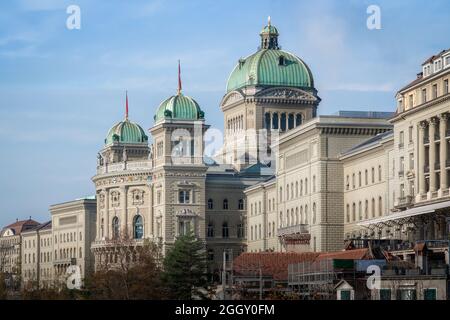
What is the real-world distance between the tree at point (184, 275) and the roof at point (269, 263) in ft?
10.8

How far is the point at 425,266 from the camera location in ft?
301

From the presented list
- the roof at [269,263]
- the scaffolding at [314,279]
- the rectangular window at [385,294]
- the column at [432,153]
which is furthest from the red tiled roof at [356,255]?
the rectangular window at [385,294]

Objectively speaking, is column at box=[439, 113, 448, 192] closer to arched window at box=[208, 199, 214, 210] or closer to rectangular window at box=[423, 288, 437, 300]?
rectangular window at box=[423, 288, 437, 300]

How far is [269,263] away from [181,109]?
6976 centimetres

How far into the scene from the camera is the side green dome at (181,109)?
19312cm

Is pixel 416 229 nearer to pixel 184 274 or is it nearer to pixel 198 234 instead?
pixel 184 274

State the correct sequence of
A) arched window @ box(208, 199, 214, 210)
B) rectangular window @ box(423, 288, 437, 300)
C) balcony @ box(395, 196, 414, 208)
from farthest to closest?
arched window @ box(208, 199, 214, 210)
balcony @ box(395, 196, 414, 208)
rectangular window @ box(423, 288, 437, 300)

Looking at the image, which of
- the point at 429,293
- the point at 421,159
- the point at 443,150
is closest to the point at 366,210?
the point at 421,159

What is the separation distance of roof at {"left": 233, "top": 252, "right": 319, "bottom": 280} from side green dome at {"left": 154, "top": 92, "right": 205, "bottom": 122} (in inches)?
2450

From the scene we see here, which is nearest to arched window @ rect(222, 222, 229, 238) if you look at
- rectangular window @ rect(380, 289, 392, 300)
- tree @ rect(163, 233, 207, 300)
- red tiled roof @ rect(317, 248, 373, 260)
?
tree @ rect(163, 233, 207, 300)

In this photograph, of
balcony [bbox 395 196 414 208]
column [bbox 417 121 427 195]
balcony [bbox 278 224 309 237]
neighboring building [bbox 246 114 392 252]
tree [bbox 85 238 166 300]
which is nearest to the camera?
column [bbox 417 121 427 195]

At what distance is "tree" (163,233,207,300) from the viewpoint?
122 metres

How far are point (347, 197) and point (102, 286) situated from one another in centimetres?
3408

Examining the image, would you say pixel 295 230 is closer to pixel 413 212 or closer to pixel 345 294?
pixel 413 212
